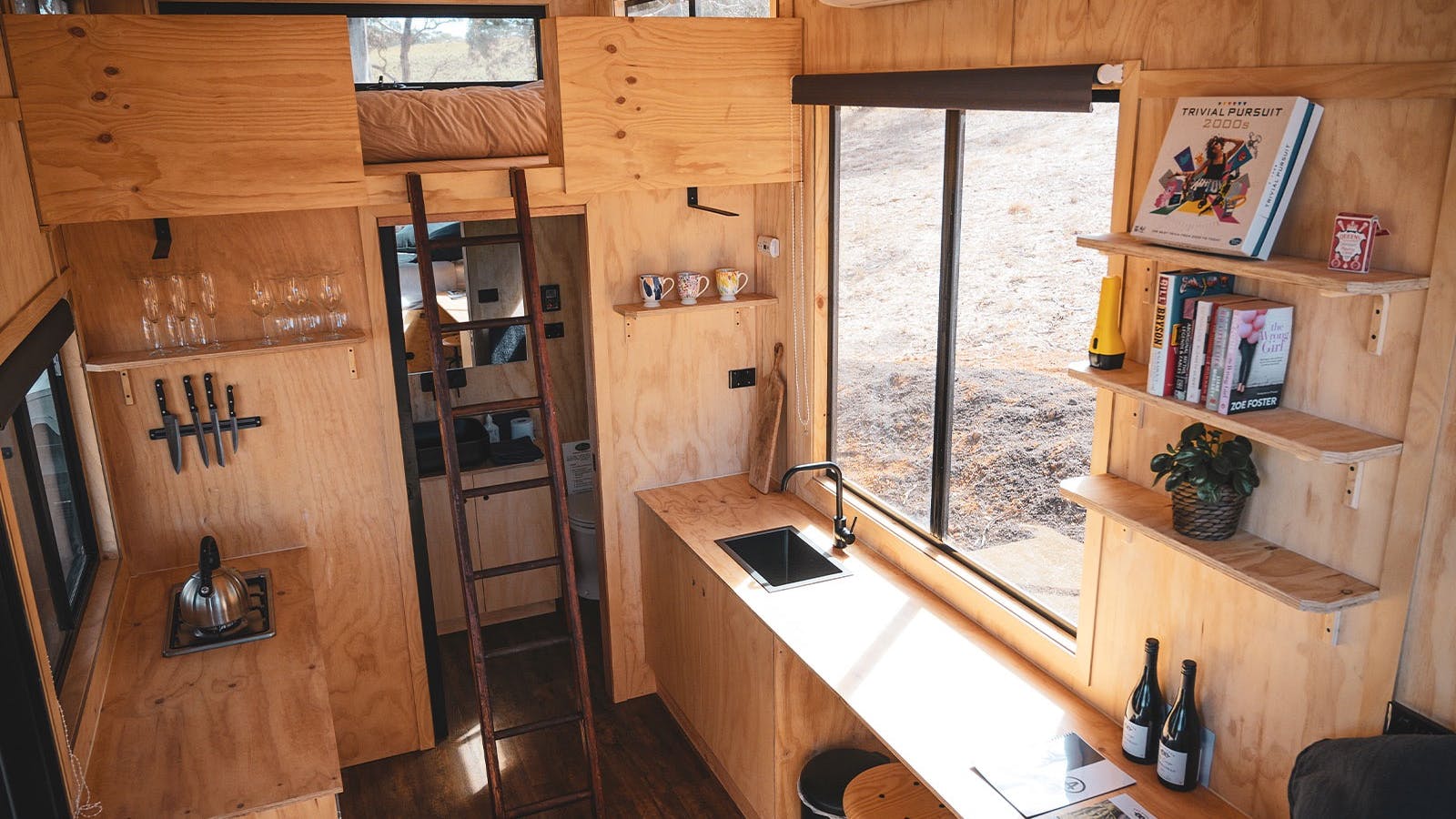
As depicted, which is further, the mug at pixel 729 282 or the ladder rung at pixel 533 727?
the mug at pixel 729 282

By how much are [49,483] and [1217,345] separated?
2.91 metres

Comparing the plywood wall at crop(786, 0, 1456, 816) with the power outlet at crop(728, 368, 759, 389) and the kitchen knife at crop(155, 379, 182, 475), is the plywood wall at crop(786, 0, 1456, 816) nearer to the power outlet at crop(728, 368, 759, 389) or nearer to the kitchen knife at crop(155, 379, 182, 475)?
the power outlet at crop(728, 368, 759, 389)

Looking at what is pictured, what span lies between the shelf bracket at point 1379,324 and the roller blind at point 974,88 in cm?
78

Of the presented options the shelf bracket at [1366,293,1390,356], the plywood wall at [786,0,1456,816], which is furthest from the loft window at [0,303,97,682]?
the shelf bracket at [1366,293,1390,356]

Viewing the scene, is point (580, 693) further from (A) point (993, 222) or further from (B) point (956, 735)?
(A) point (993, 222)

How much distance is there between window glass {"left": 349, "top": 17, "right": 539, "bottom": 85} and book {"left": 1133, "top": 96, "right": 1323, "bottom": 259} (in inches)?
145

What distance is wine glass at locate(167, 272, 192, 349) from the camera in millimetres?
3383

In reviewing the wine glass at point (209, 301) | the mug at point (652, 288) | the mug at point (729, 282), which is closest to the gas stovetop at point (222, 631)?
the wine glass at point (209, 301)

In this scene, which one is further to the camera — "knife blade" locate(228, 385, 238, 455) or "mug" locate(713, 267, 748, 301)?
"mug" locate(713, 267, 748, 301)

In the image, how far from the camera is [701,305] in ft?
13.0

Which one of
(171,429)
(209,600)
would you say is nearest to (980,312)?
(209,600)

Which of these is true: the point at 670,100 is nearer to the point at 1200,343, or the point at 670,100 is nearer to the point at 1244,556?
the point at 1200,343

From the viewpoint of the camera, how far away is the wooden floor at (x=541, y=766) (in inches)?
150

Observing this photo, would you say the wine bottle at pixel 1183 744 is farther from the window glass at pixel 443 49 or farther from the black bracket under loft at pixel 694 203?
the window glass at pixel 443 49
